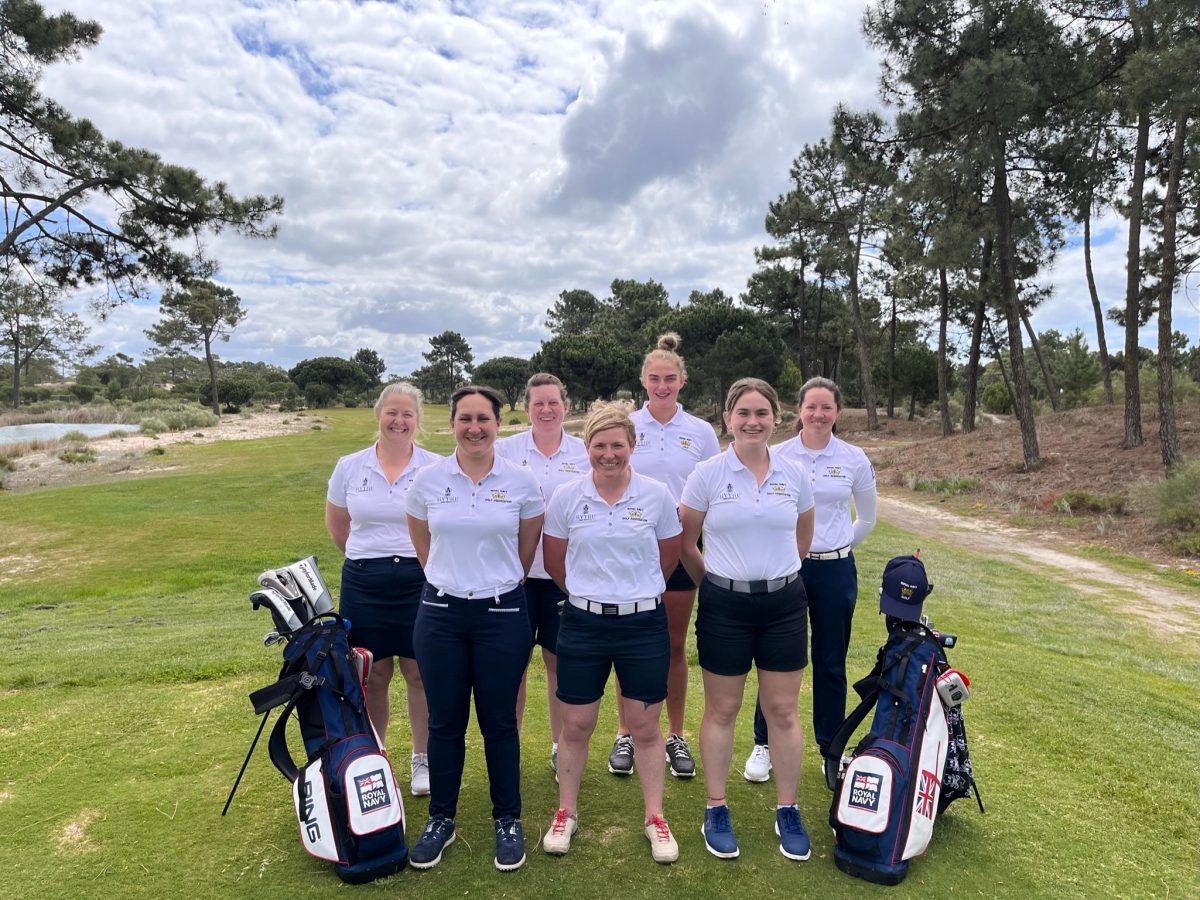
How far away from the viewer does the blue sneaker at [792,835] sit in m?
2.83

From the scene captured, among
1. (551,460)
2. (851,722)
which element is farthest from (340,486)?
(851,722)

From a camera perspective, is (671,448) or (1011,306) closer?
(671,448)

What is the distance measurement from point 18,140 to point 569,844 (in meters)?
14.7

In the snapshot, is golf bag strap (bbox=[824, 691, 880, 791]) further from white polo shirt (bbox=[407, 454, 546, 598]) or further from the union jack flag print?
white polo shirt (bbox=[407, 454, 546, 598])

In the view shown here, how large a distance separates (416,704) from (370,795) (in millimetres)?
685

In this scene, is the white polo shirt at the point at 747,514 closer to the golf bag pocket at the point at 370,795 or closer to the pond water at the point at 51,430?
the golf bag pocket at the point at 370,795

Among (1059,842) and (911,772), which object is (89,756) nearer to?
(911,772)

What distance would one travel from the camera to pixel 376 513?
10.6 ft

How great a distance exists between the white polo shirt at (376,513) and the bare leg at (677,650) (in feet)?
4.34

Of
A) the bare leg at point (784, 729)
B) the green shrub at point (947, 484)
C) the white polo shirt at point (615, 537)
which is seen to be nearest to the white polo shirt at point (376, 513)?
the white polo shirt at point (615, 537)

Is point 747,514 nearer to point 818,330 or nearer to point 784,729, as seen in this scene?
point 784,729

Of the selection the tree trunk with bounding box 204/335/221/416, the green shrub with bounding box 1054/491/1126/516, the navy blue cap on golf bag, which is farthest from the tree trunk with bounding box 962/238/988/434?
the tree trunk with bounding box 204/335/221/416

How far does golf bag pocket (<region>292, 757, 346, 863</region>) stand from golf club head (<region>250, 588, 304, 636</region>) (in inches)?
21.6

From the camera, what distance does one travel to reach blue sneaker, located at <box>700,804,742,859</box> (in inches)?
111
